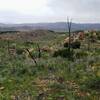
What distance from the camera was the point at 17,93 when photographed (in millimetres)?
16250

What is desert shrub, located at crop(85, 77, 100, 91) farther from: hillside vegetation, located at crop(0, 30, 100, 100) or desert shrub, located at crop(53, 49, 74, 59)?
desert shrub, located at crop(53, 49, 74, 59)

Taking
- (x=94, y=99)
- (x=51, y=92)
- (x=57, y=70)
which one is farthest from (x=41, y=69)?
(x=94, y=99)

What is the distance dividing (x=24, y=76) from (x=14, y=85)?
2500 millimetres

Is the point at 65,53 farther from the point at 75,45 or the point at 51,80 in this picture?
the point at 51,80

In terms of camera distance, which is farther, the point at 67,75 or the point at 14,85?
the point at 67,75

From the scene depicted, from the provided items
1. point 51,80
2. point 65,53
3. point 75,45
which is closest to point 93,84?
point 51,80

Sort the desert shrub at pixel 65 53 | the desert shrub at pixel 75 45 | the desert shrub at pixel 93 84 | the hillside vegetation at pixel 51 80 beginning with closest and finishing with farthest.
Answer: the hillside vegetation at pixel 51 80 < the desert shrub at pixel 93 84 < the desert shrub at pixel 65 53 < the desert shrub at pixel 75 45

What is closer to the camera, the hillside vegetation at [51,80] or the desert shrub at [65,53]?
the hillside vegetation at [51,80]

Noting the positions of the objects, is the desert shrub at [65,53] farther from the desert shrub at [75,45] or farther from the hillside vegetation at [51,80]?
the desert shrub at [75,45]

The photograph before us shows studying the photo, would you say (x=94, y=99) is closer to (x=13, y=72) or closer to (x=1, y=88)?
(x=1, y=88)

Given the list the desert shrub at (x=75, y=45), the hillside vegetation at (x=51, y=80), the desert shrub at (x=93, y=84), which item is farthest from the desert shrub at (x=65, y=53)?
the desert shrub at (x=93, y=84)

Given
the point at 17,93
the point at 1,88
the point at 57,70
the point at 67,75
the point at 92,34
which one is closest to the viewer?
the point at 17,93

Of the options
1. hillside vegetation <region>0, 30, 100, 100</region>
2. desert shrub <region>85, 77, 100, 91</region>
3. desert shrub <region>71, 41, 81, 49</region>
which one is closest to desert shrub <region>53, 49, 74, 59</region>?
hillside vegetation <region>0, 30, 100, 100</region>

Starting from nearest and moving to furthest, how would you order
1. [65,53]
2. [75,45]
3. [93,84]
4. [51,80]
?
[93,84] → [51,80] → [65,53] → [75,45]
